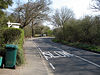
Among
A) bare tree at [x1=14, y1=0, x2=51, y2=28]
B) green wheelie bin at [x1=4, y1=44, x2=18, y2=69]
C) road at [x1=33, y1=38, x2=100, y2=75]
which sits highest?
bare tree at [x1=14, y1=0, x2=51, y2=28]

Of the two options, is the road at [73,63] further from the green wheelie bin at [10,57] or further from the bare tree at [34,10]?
the bare tree at [34,10]

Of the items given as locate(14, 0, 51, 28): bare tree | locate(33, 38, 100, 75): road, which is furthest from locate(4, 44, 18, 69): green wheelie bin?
locate(14, 0, 51, 28): bare tree

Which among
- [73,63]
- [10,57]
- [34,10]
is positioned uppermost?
[34,10]

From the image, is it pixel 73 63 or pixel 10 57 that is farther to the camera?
pixel 73 63

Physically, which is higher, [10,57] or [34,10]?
[34,10]

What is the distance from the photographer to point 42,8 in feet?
127

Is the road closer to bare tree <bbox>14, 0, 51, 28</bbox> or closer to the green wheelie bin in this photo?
the green wheelie bin

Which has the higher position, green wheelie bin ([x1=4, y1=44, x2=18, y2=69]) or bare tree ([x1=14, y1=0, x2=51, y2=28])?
bare tree ([x1=14, y1=0, x2=51, y2=28])

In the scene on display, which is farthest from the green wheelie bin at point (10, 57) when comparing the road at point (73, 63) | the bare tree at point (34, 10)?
the bare tree at point (34, 10)

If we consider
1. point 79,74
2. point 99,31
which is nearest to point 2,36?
point 79,74

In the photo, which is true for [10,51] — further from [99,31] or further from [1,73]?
[99,31]

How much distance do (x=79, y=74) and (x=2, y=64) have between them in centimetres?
407

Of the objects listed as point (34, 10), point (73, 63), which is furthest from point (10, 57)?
point (34, 10)

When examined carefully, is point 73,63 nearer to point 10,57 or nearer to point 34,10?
point 10,57
